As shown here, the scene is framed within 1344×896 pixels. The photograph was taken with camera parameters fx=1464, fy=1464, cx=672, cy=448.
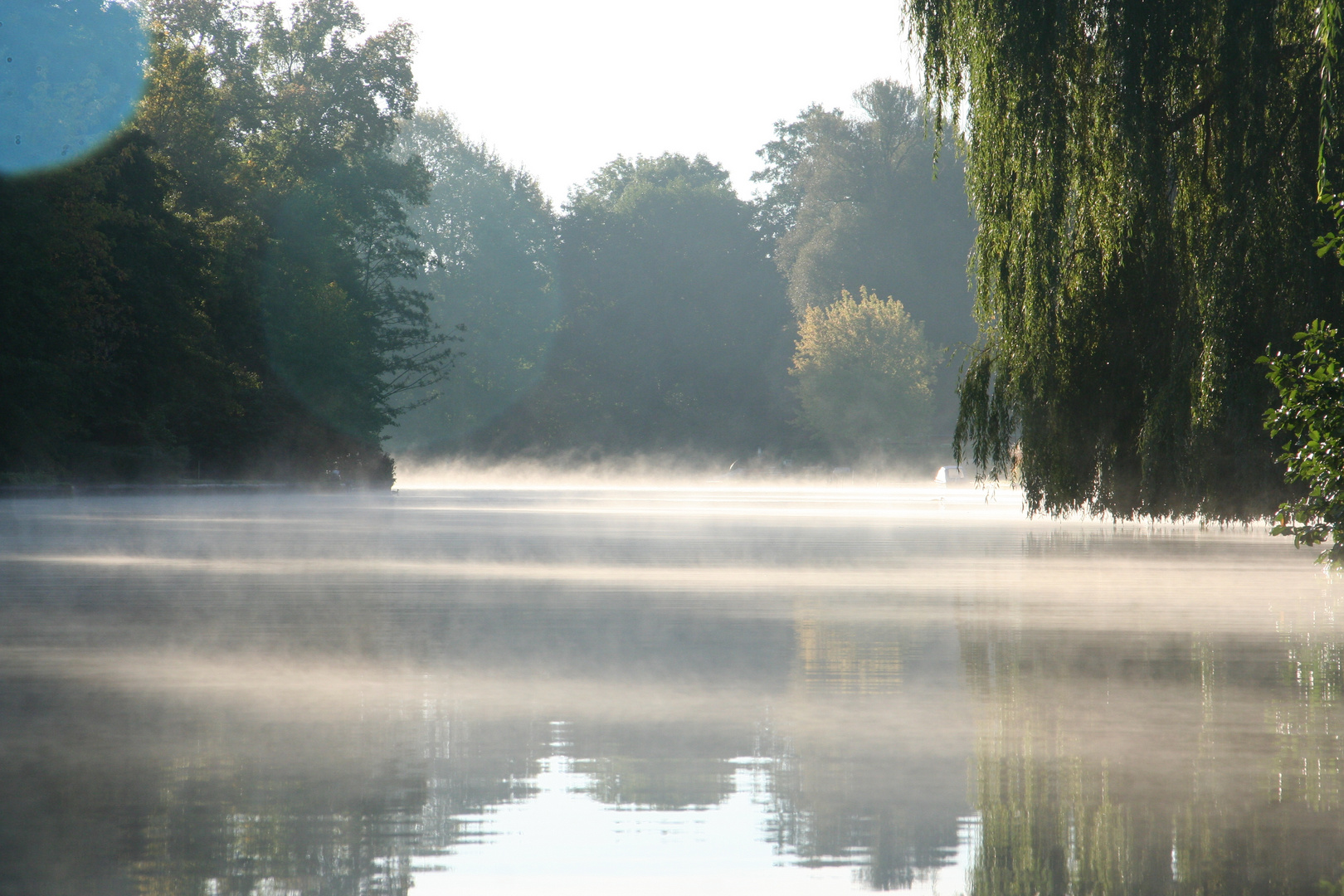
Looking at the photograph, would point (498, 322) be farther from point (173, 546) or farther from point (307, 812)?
point (307, 812)

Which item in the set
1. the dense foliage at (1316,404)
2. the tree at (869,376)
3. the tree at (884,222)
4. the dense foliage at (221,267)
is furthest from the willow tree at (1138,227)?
the tree at (884,222)

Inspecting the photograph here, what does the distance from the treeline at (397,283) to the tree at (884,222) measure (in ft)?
0.58

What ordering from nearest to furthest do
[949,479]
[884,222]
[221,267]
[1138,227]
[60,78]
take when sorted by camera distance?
1. [1138,227]
2. [60,78]
3. [221,267]
4. [949,479]
5. [884,222]

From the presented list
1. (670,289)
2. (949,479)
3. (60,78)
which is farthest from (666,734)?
(670,289)

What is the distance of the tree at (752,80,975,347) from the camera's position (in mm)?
95438

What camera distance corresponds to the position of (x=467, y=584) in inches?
566

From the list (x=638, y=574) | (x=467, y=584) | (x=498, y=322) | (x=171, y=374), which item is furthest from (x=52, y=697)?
(x=498, y=322)

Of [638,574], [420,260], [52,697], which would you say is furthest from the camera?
[420,260]

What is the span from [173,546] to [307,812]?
16.0 m

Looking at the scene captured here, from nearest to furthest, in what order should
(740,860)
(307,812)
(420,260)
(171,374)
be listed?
(740,860)
(307,812)
(171,374)
(420,260)

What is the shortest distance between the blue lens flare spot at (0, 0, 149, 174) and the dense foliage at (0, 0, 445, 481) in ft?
2.76

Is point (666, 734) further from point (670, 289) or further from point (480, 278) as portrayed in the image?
point (480, 278)

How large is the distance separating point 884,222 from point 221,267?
53.4m

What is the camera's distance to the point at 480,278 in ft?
331
